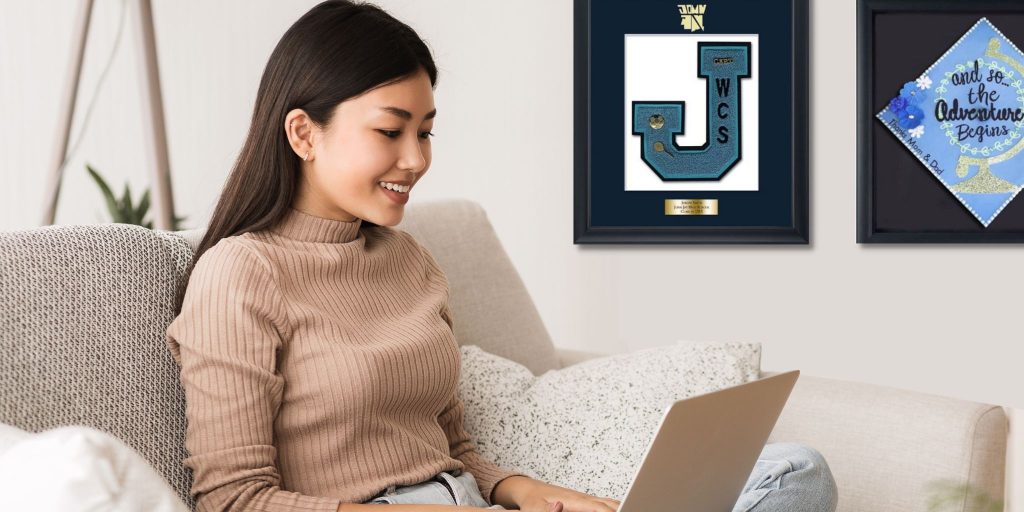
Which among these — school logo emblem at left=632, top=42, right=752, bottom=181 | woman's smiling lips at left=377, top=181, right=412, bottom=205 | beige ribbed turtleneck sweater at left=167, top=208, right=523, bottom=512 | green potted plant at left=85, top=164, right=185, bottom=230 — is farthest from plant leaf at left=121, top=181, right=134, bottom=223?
woman's smiling lips at left=377, top=181, right=412, bottom=205

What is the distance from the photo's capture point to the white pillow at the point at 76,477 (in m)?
0.67

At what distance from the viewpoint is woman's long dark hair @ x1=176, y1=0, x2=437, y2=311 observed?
52.5 inches

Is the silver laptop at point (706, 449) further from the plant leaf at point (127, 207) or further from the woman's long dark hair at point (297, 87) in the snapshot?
the plant leaf at point (127, 207)

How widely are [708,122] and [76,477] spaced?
8.12 feet

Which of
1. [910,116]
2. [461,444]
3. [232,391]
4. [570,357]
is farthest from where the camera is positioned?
[910,116]

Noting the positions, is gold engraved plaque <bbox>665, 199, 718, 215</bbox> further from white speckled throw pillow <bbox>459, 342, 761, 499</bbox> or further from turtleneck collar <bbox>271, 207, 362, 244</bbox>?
turtleneck collar <bbox>271, 207, 362, 244</bbox>

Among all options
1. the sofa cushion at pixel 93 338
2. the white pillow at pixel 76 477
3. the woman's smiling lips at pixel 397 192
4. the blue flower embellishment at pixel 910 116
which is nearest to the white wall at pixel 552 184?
the blue flower embellishment at pixel 910 116

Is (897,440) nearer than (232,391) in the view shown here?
No

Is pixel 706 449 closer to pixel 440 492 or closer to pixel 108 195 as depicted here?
pixel 440 492

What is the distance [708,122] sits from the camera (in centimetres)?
294

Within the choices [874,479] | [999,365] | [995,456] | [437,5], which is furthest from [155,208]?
[999,365]

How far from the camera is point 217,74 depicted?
302 centimetres

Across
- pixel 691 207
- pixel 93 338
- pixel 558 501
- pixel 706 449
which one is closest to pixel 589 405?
pixel 558 501

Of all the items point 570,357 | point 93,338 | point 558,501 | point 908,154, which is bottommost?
point 558,501
